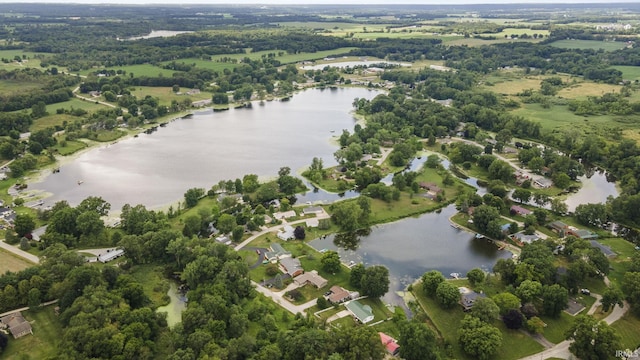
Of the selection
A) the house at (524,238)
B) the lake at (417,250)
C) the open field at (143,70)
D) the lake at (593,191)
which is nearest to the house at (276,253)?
the lake at (417,250)

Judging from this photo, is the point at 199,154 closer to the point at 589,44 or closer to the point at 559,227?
the point at 559,227

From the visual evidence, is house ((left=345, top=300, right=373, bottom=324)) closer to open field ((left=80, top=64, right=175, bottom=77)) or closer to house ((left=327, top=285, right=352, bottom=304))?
house ((left=327, top=285, right=352, bottom=304))

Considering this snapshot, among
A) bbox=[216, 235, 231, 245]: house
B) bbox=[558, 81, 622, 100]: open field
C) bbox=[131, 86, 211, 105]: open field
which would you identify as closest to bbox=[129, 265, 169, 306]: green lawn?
bbox=[216, 235, 231, 245]: house

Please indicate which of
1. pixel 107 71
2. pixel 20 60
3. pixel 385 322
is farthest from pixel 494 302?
pixel 20 60

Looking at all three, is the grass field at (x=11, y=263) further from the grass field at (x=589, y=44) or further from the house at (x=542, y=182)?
the grass field at (x=589, y=44)

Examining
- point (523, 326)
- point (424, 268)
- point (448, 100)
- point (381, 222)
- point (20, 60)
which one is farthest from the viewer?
point (20, 60)

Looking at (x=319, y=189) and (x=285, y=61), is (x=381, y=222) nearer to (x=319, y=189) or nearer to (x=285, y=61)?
(x=319, y=189)
